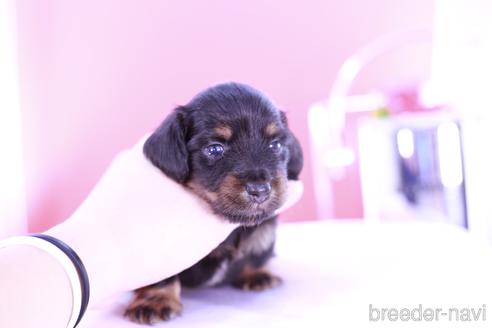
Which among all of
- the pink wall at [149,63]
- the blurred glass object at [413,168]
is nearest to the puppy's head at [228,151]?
the pink wall at [149,63]

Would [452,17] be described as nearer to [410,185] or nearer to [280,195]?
[410,185]

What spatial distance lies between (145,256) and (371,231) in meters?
1.00

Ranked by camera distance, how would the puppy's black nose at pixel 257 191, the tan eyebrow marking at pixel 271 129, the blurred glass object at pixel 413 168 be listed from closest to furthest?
1. the puppy's black nose at pixel 257 191
2. the tan eyebrow marking at pixel 271 129
3. the blurred glass object at pixel 413 168

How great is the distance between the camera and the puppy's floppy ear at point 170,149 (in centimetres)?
104

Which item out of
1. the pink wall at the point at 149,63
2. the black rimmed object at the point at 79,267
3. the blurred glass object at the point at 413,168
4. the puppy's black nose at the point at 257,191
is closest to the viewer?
the black rimmed object at the point at 79,267

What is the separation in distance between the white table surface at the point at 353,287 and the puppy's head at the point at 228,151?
0.22 m

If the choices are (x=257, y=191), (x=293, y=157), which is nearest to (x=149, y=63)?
(x=293, y=157)

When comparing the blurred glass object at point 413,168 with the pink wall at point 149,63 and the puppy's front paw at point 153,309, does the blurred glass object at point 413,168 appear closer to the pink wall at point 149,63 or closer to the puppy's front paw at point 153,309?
the pink wall at point 149,63

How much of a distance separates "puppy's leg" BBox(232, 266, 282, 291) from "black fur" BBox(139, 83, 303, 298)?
0.36 ft

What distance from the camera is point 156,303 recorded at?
102 cm

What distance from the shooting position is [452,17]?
1714 mm

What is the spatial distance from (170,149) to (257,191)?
0.75 feet

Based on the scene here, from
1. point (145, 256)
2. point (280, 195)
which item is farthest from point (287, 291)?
A: point (145, 256)

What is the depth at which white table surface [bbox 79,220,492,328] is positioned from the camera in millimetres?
972
